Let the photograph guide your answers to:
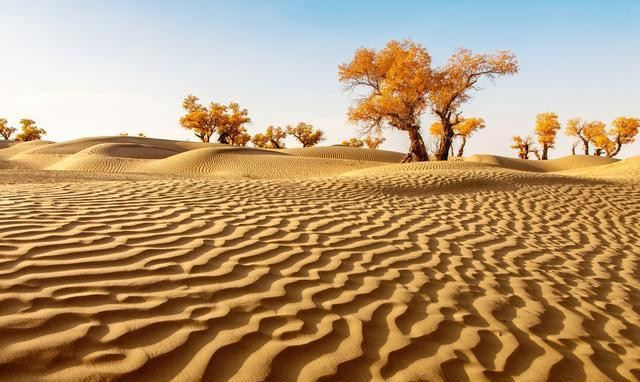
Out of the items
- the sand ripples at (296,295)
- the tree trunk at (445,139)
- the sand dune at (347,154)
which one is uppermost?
the tree trunk at (445,139)

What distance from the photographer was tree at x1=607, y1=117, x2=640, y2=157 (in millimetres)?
42562

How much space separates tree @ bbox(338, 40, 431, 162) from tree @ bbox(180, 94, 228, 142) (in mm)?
26102

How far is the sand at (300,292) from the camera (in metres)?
2.27

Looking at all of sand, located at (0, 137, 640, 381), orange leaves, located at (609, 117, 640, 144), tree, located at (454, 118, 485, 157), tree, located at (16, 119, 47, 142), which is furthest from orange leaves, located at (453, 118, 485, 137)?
tree, located at (16, 119, 47, 142)

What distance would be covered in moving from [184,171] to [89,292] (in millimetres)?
21155

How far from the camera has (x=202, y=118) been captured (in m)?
48.0

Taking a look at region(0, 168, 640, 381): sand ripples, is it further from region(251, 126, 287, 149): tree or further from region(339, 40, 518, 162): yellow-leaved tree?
region(251, 126, 287, 149): tree

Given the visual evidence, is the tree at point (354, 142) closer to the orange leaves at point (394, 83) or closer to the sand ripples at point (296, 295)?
the orange leaves at point (394, 83)

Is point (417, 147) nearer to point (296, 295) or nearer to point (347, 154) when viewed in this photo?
point (347, 154)

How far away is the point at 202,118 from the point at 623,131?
4589cm

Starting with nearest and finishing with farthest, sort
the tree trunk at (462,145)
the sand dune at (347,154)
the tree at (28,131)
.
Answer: the sand dune at (347,154), the tree trunk at (462,145), the tree at (28,131)

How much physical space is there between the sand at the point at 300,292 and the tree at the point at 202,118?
140 feet

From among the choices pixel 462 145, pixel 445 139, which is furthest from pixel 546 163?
pixel 445 139

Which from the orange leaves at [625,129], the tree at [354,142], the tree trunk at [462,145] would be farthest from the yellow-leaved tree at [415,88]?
the tree at [354,142]
